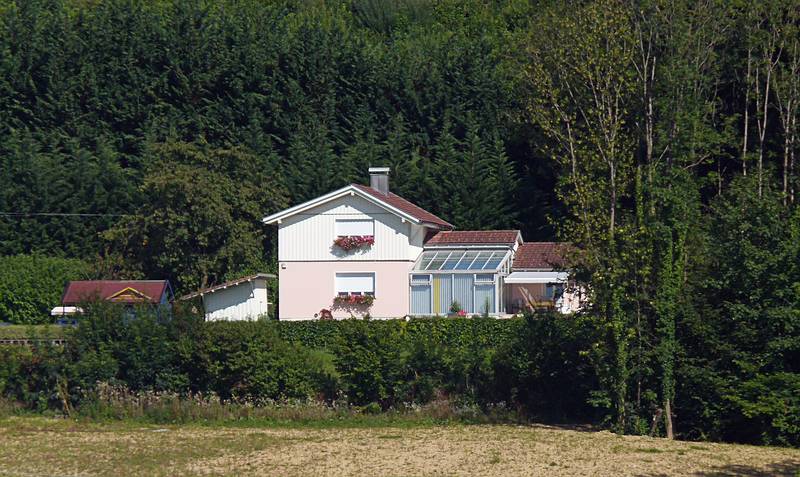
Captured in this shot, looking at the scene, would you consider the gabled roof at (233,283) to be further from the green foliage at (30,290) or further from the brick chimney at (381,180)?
the green foliage at (30,290)

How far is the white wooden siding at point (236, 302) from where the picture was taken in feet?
148

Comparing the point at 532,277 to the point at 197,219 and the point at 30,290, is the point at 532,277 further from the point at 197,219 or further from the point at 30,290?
the point at 30,290

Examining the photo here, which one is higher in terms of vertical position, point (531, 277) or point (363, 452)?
point (531, 277)

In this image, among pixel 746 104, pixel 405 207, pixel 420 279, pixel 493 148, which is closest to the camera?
pixel 746 104

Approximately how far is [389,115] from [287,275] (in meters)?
16.3

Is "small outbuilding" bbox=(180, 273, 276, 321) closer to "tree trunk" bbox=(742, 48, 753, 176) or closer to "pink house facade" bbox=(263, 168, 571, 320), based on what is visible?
"pink house facade" bbox=(263, 168, 571, 320)

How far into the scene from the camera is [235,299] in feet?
149

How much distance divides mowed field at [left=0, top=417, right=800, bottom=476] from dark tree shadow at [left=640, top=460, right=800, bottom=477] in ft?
0.06

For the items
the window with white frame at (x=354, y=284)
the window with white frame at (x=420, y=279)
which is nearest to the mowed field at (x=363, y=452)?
the window with white frame at (x=420, y=279)

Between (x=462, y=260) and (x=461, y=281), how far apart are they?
108cm

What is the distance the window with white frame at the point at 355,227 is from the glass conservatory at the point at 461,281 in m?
2.34

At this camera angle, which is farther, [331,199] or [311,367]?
[331,199]

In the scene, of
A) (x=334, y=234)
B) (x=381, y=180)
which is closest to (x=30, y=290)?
(x=334, y=234)

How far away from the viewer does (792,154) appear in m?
43.3
